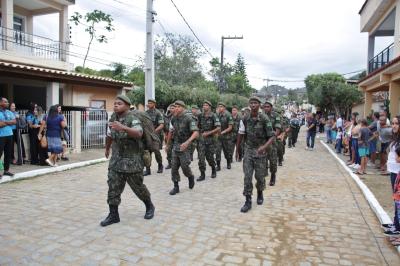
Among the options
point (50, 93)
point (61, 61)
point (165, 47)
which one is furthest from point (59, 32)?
point (165, 47)

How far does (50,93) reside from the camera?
12430mm

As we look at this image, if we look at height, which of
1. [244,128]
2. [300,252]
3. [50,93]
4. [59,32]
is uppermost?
[59,32]

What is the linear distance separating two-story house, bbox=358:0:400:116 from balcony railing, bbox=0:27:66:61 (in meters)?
14.5

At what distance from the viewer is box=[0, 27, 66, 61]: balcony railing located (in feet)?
50.4

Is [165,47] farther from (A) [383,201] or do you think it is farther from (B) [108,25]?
(A) [383,201]

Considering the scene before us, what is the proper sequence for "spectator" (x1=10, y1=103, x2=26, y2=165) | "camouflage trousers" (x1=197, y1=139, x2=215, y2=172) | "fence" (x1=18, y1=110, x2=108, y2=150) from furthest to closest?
"fence" (x1=18, y1=110, x2=108, y2=150) → "spectator" (x1=10, y1=103, x2=26, y2=165) → "camouflage trousers" (x1=197, y1=139, x2=215, y2=172)

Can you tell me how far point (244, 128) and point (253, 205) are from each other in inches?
53.7

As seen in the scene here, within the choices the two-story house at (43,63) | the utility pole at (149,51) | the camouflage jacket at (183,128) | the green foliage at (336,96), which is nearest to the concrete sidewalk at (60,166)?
the two-story house at (43,63)

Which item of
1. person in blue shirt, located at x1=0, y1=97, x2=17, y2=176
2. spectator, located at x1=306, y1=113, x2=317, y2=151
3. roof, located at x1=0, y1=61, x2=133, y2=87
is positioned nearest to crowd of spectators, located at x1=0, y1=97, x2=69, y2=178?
roof, located at x1=0, y1=61, x2=133, y2=87

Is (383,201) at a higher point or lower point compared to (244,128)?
lower

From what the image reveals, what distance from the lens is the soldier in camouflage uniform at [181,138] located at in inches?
275

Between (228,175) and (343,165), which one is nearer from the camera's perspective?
(228,175)

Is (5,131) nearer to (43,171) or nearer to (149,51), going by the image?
(43,171)

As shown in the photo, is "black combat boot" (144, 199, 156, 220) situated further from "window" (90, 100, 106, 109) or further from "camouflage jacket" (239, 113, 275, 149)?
"window" (90, 100, 106, 109)
